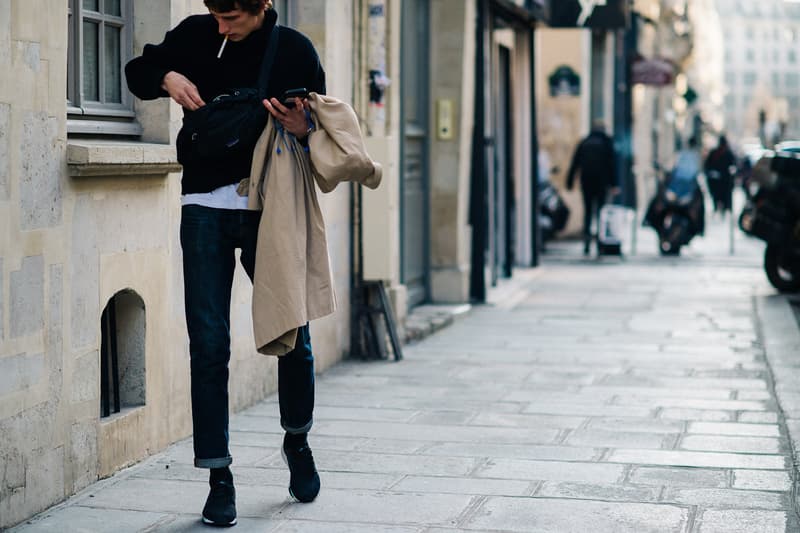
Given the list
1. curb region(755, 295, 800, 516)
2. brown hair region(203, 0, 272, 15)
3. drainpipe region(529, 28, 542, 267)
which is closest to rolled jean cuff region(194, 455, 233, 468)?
brown hair region(203, 0, 272, 15)

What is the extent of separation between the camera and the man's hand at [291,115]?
481 centimetres

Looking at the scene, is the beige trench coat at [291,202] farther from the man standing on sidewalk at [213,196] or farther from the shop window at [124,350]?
the shop window at [124,350]

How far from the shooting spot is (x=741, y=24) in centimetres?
18512

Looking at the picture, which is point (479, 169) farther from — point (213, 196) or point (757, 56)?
point (757, 56)

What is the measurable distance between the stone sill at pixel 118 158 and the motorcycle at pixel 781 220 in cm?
939

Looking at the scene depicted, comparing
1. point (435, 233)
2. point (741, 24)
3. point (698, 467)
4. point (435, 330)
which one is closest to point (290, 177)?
point (698, 467)

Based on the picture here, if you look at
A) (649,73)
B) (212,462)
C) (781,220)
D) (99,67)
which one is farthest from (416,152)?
(649,73)

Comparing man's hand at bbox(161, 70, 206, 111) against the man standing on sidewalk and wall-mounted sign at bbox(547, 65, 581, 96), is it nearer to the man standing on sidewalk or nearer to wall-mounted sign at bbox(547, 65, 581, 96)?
the man standing on sidewalk

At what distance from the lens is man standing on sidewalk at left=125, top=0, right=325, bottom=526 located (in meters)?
4.84

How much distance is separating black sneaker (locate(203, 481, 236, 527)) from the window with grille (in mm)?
1684

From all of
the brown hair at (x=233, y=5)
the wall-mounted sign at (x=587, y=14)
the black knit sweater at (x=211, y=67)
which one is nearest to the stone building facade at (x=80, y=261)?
the black knit sweater at (x=211, y=67)

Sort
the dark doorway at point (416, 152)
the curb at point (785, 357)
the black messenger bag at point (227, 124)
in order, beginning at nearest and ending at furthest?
the black messenger bag at point (227, 124), the curb at point (785, 357), the dark doorway at point (416, 152)

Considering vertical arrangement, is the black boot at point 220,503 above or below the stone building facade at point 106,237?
A: below

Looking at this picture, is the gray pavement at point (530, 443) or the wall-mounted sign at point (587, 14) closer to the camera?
the gray pavement at point (530, 443)
